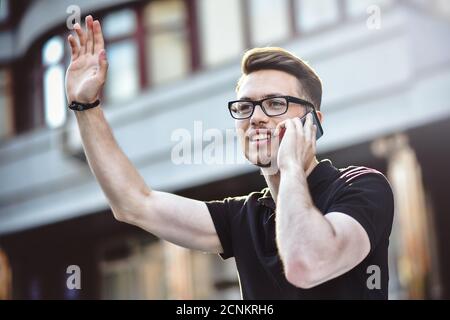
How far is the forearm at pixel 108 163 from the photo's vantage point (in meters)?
2.17

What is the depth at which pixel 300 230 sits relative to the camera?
181 cm

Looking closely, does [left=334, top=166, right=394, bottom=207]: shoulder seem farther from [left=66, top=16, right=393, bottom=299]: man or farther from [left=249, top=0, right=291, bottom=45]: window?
[left=249, top=0, right=291, bottom=45]: window

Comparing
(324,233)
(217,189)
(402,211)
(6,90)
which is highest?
(6,90)

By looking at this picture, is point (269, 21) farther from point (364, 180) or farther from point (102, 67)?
point (364, 180)

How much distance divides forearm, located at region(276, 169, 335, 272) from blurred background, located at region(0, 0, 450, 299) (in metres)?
4.16

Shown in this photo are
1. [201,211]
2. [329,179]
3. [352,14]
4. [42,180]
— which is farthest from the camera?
[42,180]

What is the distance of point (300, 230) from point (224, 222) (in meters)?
0.42

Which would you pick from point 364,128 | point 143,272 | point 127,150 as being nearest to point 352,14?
point 364,128

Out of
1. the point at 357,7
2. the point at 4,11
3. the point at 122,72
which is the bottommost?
the point at 357,7

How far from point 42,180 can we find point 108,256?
49.4 inches

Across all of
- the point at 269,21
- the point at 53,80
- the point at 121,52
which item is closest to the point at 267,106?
the point at 269,21

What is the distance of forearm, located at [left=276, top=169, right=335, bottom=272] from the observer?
180 cm

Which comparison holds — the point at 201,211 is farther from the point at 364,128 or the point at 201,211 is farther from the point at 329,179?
the point at 364,128

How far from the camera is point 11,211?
1003cm
